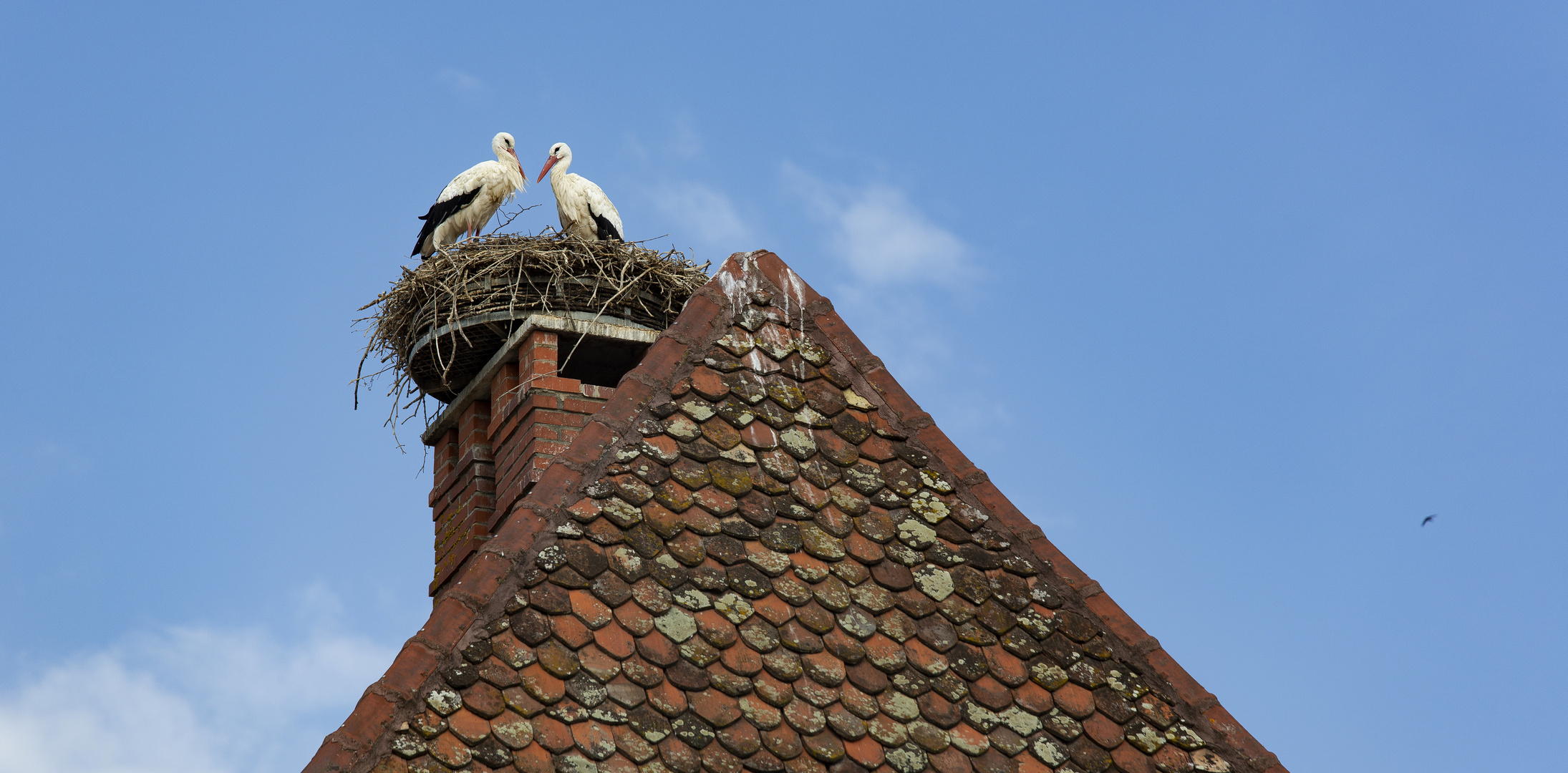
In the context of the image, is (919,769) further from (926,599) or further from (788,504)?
(788,504)

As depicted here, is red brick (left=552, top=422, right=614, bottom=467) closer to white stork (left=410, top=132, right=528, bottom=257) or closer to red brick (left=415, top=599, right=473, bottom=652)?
red brick (left=415, top=599, right=473, bottom=652)

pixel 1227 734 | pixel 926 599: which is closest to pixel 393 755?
pixel 926 599

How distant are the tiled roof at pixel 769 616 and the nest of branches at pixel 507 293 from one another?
3.18 m

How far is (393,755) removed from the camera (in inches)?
146

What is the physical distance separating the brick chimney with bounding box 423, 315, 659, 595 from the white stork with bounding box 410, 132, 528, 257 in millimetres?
2922

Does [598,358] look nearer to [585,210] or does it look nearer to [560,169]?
[585,210]

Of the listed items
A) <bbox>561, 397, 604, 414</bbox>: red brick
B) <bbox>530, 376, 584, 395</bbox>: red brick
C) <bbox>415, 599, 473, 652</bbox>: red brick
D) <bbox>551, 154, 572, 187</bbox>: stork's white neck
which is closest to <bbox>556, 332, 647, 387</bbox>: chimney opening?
<bbox>530, 376, 584, 395</bbox>: red brick

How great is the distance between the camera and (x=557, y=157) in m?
11.4

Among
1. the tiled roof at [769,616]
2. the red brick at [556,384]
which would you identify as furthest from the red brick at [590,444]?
the red brick at [556,384]

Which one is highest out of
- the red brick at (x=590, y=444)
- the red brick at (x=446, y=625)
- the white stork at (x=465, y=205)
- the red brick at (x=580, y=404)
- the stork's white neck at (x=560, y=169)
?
the stork's white neck at (x=560, y=169)

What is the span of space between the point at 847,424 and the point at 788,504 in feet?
1.40

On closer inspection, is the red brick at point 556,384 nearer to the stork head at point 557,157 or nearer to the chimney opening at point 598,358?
the chimney opening at point 598,358

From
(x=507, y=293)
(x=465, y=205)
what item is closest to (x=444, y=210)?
(x=465, y=205)

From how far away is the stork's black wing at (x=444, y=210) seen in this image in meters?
10.9
